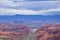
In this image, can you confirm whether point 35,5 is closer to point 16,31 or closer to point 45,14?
point 45,14

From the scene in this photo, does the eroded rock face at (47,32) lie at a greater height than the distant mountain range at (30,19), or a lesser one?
lesser

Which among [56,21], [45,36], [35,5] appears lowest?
[45,36]

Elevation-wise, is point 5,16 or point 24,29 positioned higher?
point 5,16

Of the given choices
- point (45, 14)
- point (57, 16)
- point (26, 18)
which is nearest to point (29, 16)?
point (26, 18)

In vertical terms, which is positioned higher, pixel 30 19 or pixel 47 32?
pixel 30 19
